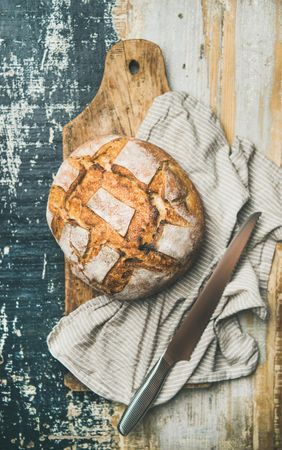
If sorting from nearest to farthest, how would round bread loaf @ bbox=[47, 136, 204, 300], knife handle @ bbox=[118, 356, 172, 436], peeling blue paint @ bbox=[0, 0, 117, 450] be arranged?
round bread loaf @ bbox=[47, 136, 204, 300] → knife handle @ bbox=[118, 356, 172, 436] → peeling blue paint @ bbox=[0, 0, 117, 450]

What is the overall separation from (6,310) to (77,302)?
0.73 ft

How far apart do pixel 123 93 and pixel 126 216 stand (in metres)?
0.39

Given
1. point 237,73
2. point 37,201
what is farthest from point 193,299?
point 237,73

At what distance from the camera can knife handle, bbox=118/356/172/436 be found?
145cm

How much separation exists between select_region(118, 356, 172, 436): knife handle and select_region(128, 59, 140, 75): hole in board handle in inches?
30.5

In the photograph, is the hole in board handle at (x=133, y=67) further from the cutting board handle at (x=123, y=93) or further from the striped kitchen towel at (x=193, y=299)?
the striped kitchen towel at (x=193, y=299)

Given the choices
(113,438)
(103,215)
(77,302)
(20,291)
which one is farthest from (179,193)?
(113,438)

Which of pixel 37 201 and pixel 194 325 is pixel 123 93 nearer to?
pixel 37 201

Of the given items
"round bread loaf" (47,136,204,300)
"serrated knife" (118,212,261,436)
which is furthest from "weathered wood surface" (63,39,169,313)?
"serrated knife" (118,212,261,436)

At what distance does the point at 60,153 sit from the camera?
5.19ft

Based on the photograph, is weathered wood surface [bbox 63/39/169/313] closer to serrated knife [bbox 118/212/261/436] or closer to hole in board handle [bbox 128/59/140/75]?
hole in board handle [bbox 128/59/140/75]

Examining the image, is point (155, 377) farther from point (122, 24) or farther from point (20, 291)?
point (122, 24)

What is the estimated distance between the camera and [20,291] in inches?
63.3

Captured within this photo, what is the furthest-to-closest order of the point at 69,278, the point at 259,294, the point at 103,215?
the point at 69,278, the point at 259,294, the point at 103,215
